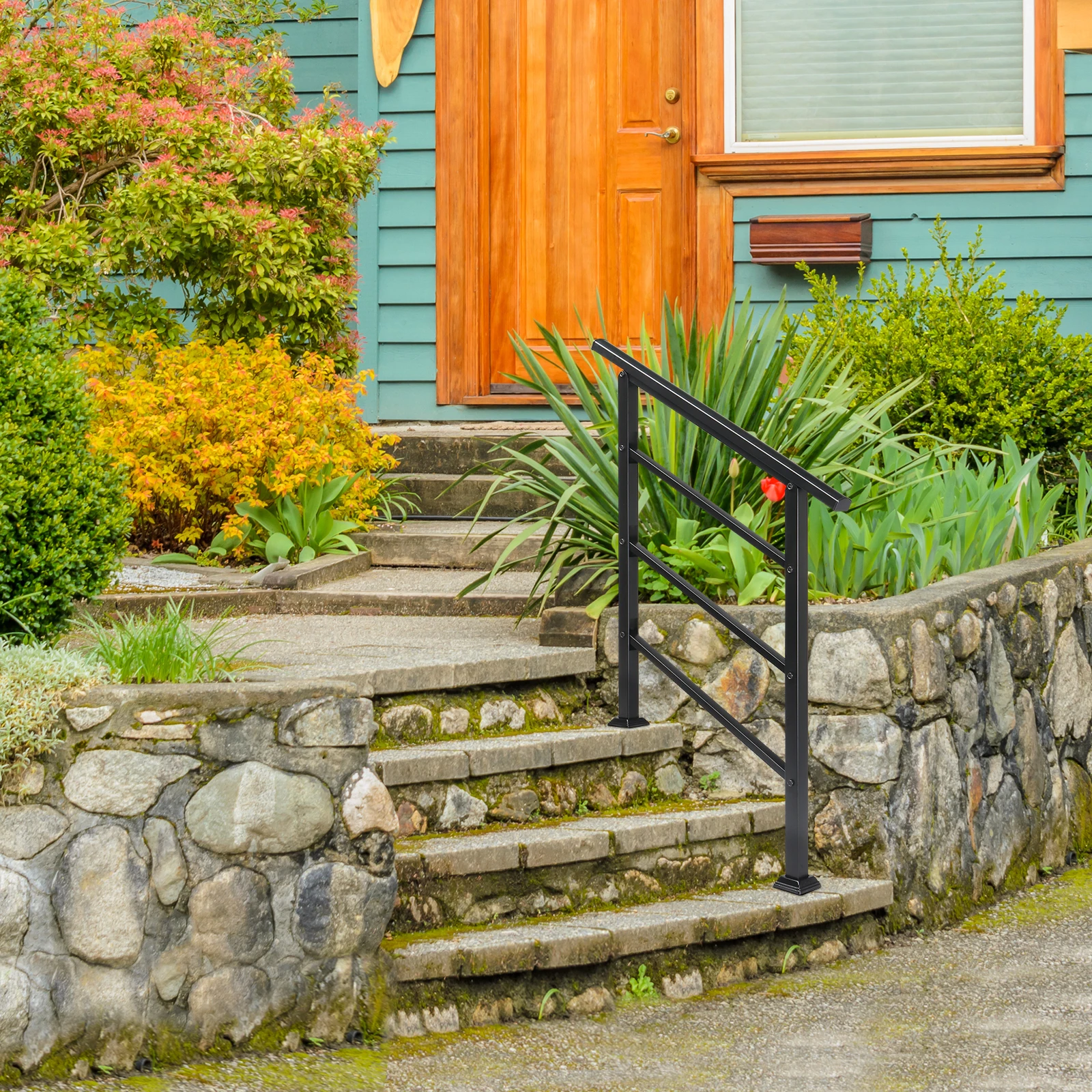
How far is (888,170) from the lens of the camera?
6.70m

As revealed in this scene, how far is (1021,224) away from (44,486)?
4556 millimetres

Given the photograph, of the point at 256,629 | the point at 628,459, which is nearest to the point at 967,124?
the point at 628,459

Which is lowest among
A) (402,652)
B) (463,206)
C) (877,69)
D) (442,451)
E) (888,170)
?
(402,652)

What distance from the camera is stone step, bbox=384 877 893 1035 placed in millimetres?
3314

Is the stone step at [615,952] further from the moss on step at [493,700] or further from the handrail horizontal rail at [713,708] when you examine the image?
the moss on step at [493,700]

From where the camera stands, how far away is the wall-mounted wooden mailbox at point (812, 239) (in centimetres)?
658

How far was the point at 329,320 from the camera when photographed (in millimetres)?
6062

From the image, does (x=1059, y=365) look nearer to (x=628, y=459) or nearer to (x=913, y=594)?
(x=913, y=594)

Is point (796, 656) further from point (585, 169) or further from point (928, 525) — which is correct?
point (585, 169)

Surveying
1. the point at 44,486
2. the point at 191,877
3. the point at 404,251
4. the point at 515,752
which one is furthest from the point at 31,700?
the point at 404,251

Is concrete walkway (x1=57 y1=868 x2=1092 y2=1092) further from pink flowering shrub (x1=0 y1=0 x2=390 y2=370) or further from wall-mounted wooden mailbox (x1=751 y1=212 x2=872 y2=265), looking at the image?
wall-mounted wooden mailbox (x1=751 y1=212 x2=872 y2=265)

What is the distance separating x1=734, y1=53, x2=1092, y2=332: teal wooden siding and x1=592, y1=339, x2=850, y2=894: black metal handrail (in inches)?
101

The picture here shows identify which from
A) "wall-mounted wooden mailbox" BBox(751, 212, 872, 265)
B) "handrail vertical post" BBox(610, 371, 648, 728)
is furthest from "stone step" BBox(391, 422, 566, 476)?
"handrail vertical post" BBox(610, 371, 648, 728)

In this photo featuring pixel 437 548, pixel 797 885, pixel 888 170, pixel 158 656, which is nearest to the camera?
pixel 158 656
